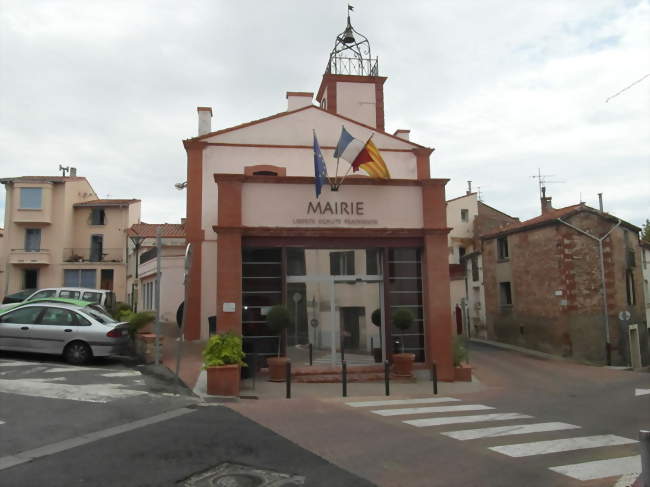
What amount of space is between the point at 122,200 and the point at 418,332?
1214 inches

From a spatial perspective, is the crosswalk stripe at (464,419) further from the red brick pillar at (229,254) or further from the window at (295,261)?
the window at (295,261)

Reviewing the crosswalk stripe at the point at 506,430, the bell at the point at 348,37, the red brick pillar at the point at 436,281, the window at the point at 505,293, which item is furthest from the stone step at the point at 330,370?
the bell at the point at 348,37

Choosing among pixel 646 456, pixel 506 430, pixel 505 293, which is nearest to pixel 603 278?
pixel 505 293

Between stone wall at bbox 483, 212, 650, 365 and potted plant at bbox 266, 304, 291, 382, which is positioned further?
stone wall at bbox 483, 212, 650, 365

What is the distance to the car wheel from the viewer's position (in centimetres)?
1230

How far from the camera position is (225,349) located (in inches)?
428

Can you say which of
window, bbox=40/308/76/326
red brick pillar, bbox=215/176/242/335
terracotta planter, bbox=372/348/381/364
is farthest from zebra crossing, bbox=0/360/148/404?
terracotta planter, bbox=372/348/381/364

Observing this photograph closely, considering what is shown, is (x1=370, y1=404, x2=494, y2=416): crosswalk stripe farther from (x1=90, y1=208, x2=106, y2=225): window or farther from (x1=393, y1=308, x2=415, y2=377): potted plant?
(x1=90, y1=208, x2=106, y2=225): window

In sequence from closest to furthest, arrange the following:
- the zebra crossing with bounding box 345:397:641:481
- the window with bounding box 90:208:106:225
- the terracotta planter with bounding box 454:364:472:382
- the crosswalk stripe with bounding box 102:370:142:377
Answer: the zebra crossing with bounding box 345:397:641:481, the crosswalk stripe with bounding box 102:370:142:377, the terracotta planter with bounding box 454:364:472:382, the window with bounding box 90:208:106:225

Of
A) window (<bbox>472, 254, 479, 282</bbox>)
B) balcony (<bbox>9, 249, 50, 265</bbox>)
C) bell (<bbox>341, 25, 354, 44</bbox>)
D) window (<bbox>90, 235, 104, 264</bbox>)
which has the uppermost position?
bell (<bbox>341, 25, 354, 44</bbox>)

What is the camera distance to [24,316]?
41.3 feet

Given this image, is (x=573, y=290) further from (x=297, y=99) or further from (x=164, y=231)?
(x=164, y=231)

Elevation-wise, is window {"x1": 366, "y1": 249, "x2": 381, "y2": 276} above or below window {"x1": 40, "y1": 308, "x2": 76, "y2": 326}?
above

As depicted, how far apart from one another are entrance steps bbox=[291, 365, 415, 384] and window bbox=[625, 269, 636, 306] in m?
15.7
